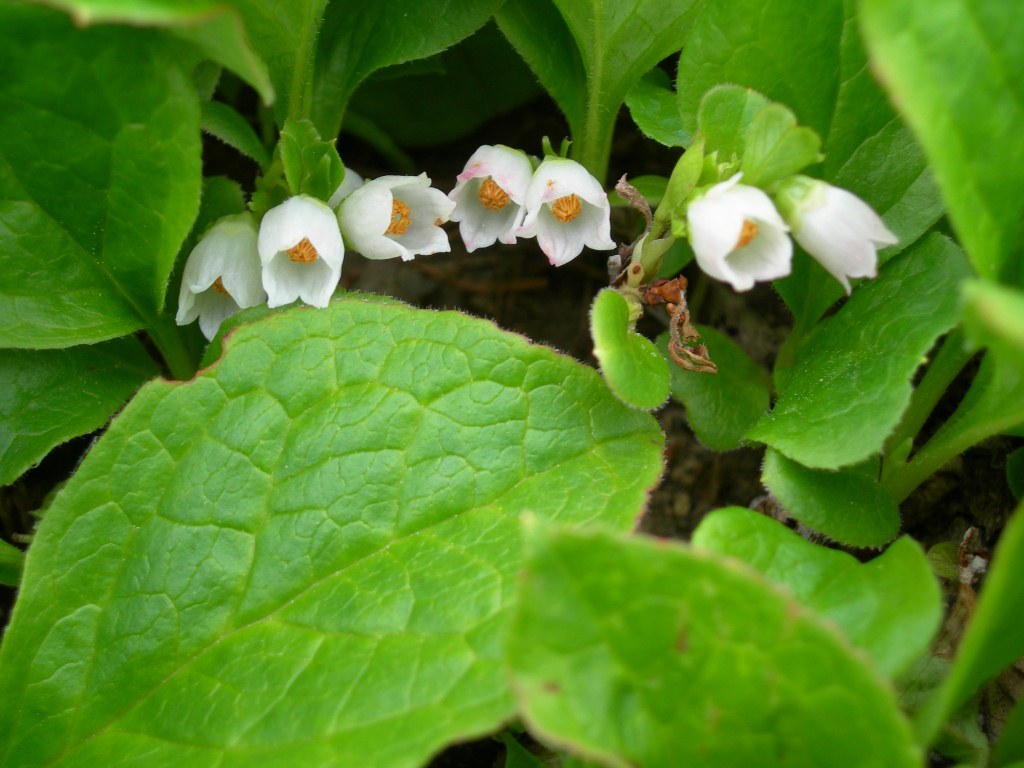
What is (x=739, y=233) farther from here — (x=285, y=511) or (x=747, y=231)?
(x=285, y=511)

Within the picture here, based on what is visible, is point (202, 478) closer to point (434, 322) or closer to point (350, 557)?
point (350, 557)

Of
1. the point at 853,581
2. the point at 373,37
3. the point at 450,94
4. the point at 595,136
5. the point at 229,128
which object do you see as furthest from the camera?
the point at 450,94

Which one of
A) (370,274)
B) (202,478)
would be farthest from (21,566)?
(370,274)

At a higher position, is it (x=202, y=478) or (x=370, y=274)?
(x=202, y=478)

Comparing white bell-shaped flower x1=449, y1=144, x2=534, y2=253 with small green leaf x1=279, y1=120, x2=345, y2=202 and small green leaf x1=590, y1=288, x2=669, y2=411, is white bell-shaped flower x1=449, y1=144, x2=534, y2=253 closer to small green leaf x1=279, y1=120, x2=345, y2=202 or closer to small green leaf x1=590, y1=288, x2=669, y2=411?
small green leaf x1=279, y1=120, x2=345, y2=202

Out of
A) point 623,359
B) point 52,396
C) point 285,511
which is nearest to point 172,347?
point 52,396
